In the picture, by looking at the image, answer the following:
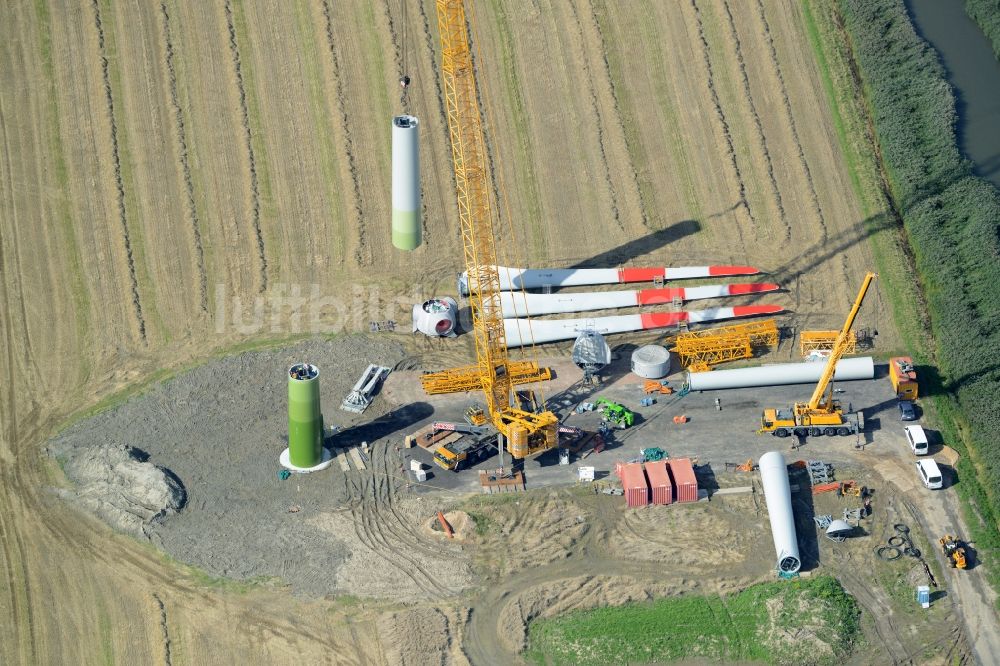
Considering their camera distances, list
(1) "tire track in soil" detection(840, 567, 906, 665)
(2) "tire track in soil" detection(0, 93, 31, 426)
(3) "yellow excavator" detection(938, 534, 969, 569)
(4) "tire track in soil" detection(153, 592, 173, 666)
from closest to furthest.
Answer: (4) "tire track in soil" detection(153, 592, 173, 666) < (1) "tire track in soil" detection(840, 567, 906, 665) < (3) "yellow excavator" detection(938, 534, 969, 569) < (2) "tire track in soil" detection(0, 93, 31, 426)

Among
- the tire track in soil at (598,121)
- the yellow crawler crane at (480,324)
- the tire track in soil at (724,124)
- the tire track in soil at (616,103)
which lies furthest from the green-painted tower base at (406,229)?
the tire track in soil at (724,124)

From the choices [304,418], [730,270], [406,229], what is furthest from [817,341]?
[304,418]

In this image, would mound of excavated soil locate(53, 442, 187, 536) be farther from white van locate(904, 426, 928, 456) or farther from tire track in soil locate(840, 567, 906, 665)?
white van locate(904, 426, 928, 456)

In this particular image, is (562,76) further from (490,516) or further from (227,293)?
(490,516)

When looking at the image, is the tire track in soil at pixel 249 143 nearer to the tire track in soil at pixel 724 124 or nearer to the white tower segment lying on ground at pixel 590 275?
the white tower segment lying on ground at pixel 590 275

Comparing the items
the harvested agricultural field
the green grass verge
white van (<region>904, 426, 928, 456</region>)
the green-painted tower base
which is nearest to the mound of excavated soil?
the harvested agricultural field

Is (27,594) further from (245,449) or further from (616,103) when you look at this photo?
(616,103)
